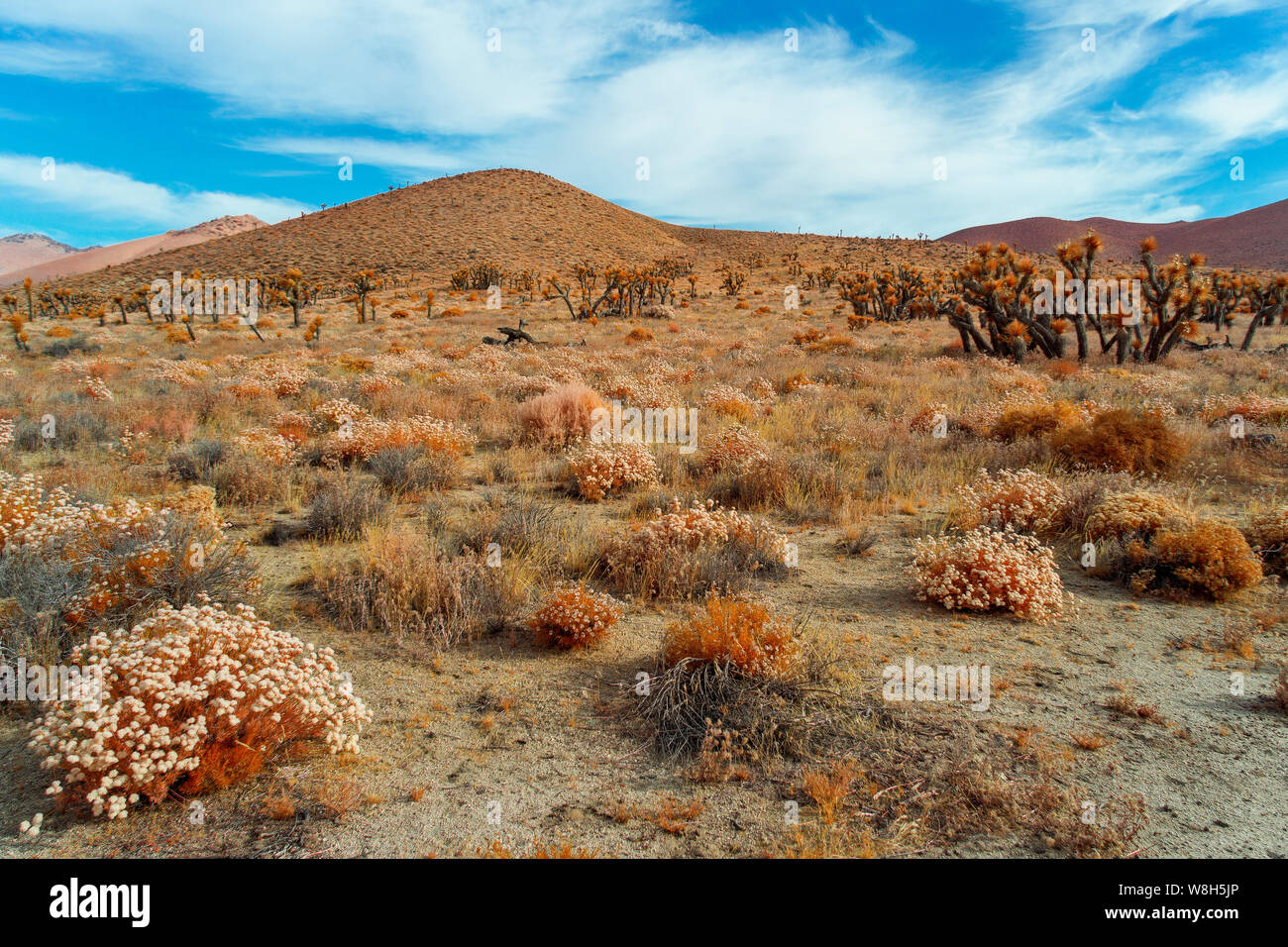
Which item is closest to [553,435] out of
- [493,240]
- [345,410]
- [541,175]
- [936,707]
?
[345,410]

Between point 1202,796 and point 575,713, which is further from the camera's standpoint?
point 575,713

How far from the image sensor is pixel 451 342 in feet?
76.6

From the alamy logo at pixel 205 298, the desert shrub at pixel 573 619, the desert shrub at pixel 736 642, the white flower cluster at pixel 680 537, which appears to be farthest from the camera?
the alamy logo at pixel 205 298

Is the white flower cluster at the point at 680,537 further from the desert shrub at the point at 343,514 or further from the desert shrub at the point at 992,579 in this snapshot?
the desert shrub at the point at 343,514

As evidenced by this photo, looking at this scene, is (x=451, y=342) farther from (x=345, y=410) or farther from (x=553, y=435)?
(x=553, y=435)

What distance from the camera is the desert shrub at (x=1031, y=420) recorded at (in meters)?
Result: 9.53

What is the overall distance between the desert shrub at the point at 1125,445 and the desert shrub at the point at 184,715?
28.4 feet

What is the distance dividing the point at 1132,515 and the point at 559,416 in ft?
23.6

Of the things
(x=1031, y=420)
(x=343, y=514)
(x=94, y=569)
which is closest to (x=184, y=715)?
(x=94, y=569)

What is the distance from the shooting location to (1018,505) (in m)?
6.63

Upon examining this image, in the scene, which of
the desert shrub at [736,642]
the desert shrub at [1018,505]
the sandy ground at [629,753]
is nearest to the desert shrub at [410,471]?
the sandy ground at [629,753]
